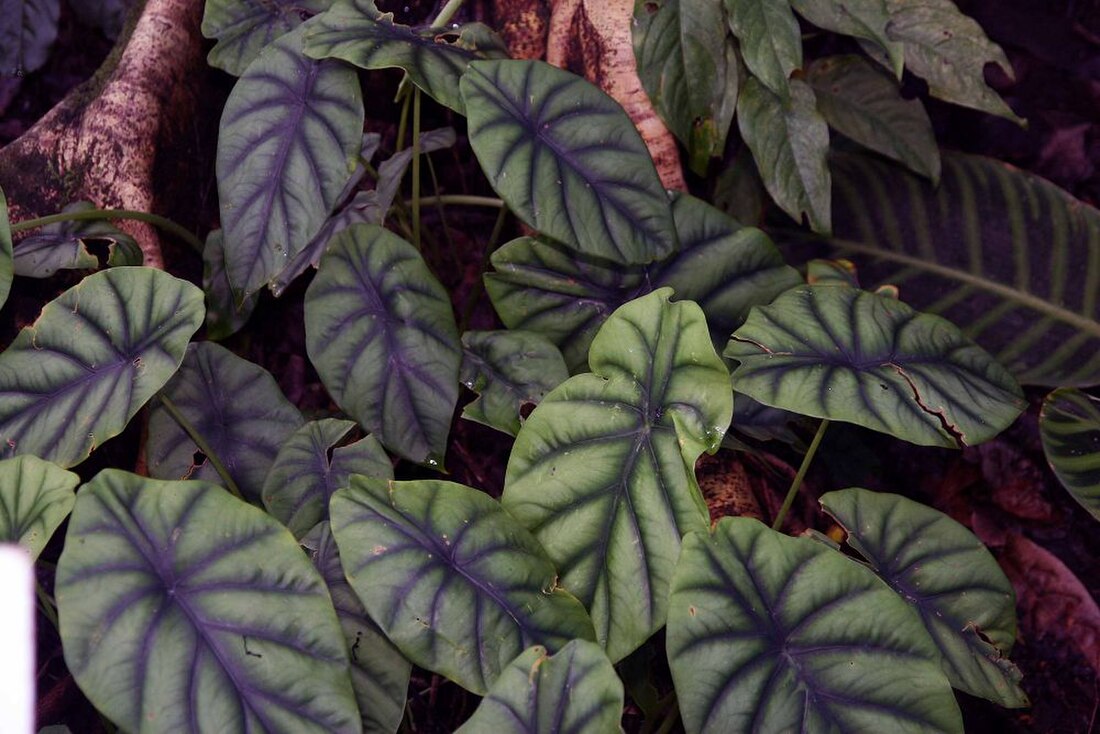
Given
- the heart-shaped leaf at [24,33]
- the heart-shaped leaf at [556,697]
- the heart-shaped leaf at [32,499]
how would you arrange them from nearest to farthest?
the heart-shaped leaf at [556,697] → the heart-shaped leaf at [32,499] → the heart-shaped leaf at [24,33]

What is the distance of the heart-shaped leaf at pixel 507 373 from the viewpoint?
1.46 meters

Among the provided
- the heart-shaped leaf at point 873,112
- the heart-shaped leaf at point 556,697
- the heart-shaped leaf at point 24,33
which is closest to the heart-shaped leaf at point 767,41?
the heart-shaped leaf at point 873,112

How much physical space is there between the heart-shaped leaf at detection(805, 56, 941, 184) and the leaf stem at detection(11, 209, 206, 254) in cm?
135

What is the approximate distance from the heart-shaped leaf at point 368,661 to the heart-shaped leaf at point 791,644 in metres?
0.37

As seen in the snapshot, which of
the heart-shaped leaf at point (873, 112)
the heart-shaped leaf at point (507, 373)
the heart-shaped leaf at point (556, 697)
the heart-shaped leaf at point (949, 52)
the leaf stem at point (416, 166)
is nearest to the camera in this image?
the heart-shaped leaf at point (556, 697)

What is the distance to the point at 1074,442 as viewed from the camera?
1.46 meters

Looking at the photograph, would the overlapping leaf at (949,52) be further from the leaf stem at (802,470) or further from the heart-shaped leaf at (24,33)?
the heart-shaped leaf at (24,33)

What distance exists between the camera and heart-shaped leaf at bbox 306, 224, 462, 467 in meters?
1.42

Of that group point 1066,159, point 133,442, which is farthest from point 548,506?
point 1066,159

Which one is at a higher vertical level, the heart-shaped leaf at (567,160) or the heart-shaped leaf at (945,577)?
the heart-shaped leaf at (567,160)

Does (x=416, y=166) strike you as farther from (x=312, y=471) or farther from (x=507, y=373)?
(x=312, y=471)

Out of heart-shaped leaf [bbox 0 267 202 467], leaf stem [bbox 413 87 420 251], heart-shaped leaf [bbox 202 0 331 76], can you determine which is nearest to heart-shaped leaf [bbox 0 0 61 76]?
heart-shaped leaf [bbox 202 0 331 76]

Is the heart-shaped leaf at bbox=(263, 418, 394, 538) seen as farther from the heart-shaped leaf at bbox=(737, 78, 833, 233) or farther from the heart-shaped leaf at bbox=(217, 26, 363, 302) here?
the heart-shaped leaf at bbox=(737, 78, 833, 233)

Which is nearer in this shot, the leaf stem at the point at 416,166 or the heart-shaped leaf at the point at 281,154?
the heart-shaped leaf at the point at 281,154
